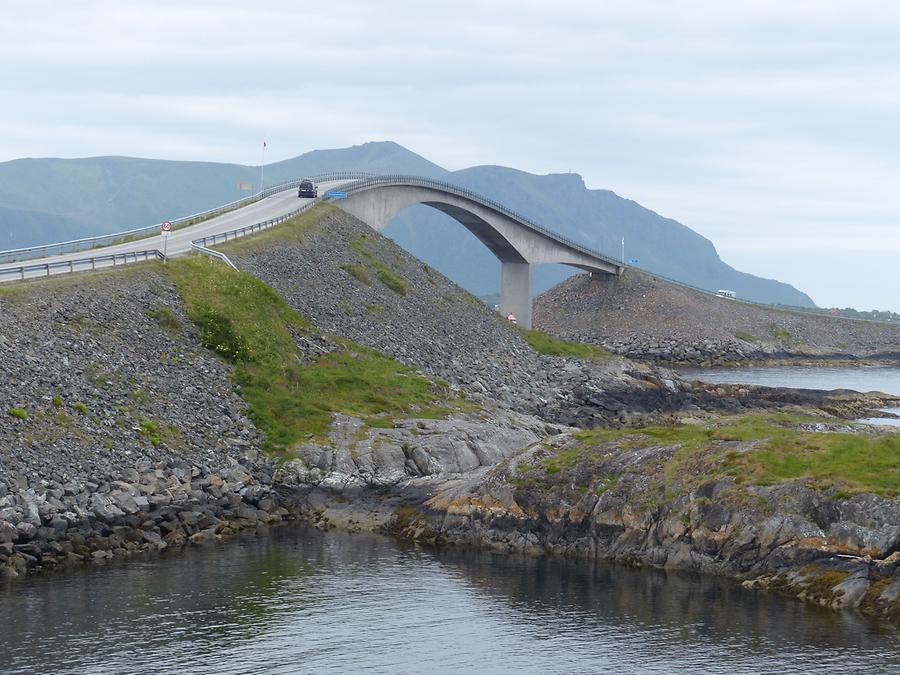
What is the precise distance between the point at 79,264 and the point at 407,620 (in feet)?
147

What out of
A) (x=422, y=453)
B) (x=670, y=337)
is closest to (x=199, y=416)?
(x=422, y=453)

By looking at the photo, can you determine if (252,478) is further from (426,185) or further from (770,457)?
(426,185)

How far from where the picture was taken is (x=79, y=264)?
79.6 m

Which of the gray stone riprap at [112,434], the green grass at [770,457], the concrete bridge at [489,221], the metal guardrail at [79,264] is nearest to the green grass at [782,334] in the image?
the concrete bridge at [489,221]

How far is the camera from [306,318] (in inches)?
3442

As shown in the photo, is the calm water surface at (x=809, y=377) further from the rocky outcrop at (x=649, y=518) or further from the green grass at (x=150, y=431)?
the green grass at (x=150, y=431)

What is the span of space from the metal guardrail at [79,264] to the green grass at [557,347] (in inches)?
1586

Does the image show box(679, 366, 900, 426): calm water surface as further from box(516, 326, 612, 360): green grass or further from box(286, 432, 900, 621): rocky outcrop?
box(286, 432, 900, 621): rocky outcrop

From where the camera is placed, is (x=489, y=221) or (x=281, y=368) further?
(x=489, y=221)

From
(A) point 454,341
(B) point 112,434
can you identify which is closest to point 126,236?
(A) point 454,341

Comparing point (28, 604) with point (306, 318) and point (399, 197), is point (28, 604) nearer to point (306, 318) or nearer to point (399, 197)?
point (306, 318)

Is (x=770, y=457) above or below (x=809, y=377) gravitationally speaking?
below

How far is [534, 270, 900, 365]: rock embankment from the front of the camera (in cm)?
16338

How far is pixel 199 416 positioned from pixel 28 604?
2206cm
